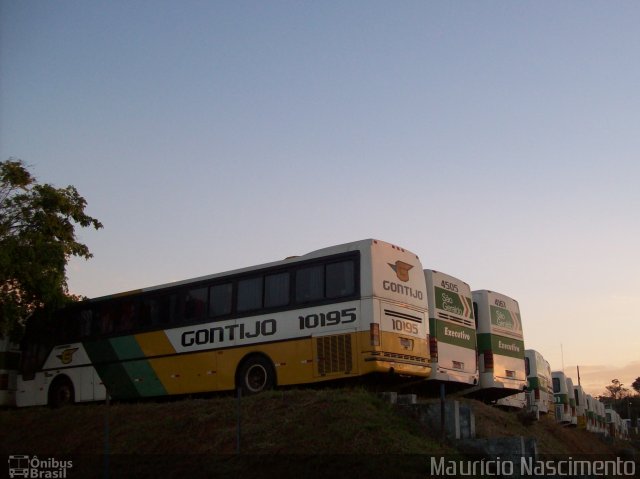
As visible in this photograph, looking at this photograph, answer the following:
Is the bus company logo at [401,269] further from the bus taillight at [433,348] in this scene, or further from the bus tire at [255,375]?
the bus tire at [255,375]

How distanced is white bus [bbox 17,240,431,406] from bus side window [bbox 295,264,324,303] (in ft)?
0.07

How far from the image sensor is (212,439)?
52.6ft

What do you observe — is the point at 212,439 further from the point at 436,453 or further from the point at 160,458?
the point at 436,453

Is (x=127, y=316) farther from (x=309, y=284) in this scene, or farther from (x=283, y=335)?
(x=309, y=284)

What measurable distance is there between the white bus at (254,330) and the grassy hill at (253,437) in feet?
4.41

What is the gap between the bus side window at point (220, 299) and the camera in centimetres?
2027

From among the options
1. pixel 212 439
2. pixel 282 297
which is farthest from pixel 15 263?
pixel 212 439

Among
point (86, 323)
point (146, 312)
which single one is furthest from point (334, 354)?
point (86, 323)

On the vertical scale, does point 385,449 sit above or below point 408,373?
below

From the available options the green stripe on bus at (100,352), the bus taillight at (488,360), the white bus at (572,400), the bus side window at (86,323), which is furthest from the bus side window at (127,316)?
the white bus at (572,400)

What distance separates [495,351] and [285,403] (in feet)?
27.7

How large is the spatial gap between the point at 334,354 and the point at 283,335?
4.70ft

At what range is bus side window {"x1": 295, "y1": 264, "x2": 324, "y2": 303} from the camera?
736 inches

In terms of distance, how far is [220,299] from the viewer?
20438 mm
